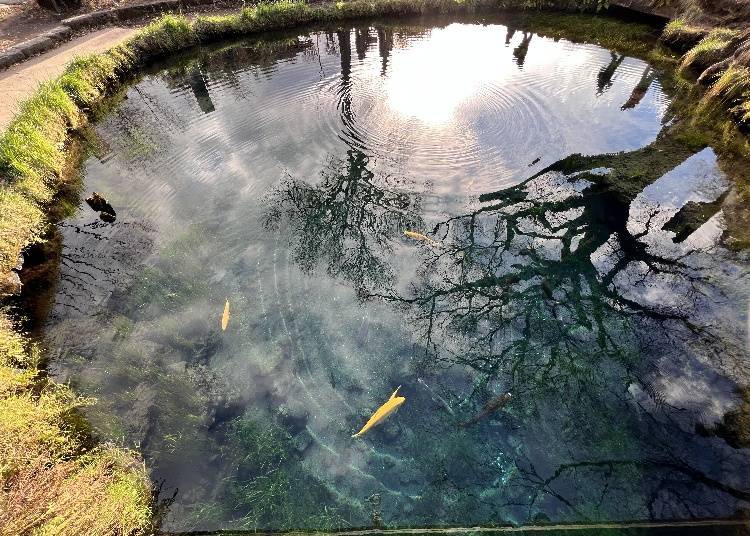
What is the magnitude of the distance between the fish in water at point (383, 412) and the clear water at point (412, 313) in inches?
3.9

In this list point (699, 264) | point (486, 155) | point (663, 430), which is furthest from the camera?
point (486, 155)

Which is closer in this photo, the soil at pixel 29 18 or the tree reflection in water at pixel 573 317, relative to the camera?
the tree reflection in water at pixel 573 317

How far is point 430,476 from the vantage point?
371 centimetres

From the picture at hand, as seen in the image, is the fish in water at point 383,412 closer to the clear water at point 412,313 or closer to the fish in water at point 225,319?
the clear water at point 412,313

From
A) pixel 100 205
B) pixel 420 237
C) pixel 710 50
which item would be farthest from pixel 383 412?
pixel 710 50

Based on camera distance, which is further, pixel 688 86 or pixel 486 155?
pixel 688 86

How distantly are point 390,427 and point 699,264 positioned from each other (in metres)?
4.91

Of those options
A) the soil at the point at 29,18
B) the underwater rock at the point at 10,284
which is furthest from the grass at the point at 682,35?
the soil at the point at 29,18

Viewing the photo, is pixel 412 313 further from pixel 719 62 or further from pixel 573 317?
pixel 719 62

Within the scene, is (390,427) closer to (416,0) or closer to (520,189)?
(520,189)

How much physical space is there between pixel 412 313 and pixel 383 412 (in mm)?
1400

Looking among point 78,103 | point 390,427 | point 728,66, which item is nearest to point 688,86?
point 728,66

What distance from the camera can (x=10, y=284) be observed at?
517cm

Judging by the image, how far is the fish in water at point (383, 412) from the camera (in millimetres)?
3992
